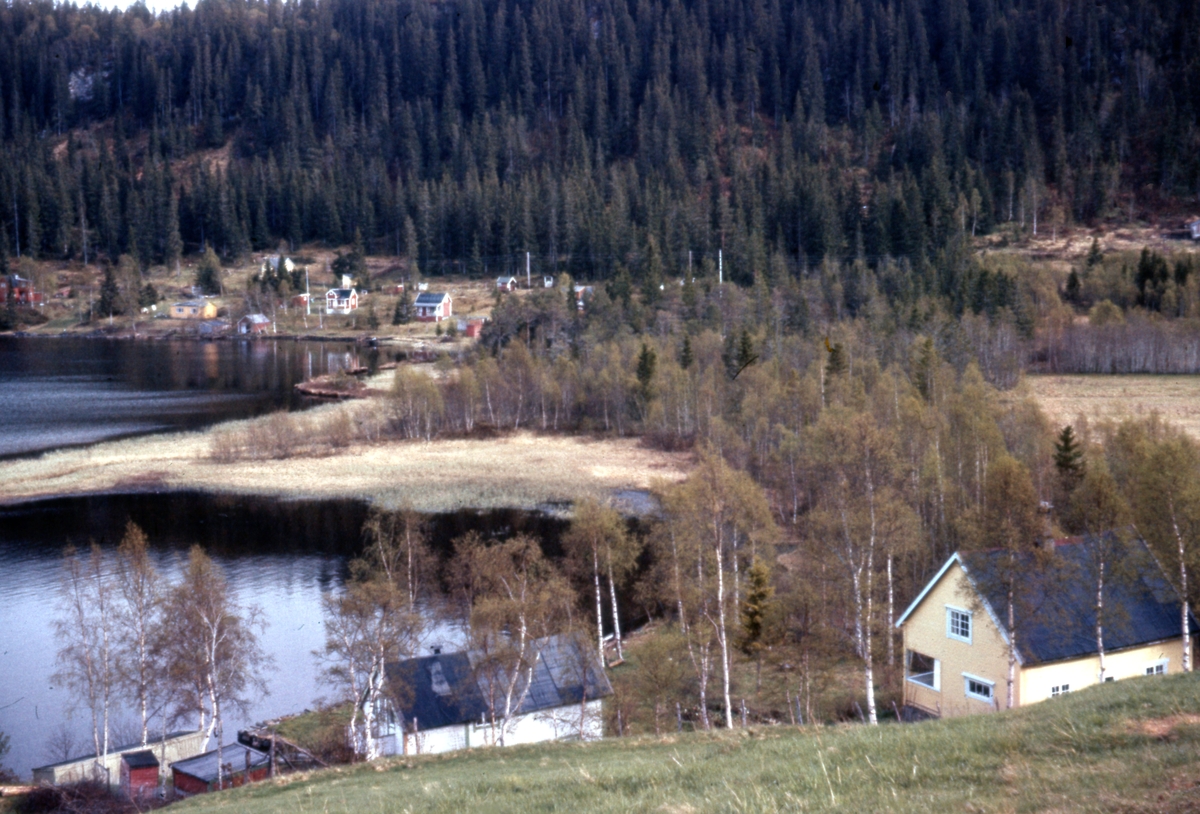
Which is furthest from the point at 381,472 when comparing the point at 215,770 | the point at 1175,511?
the point at 1175,511

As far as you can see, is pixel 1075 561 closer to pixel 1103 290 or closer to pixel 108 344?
pixel 1103 290

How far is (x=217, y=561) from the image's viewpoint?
128 feet

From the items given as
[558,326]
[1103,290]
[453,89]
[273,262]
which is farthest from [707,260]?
[453,89]

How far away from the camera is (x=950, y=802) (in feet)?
27.7

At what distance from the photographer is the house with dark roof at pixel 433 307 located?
11438 cm

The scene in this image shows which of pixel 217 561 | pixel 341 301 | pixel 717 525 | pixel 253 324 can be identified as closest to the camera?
pixel 717 525

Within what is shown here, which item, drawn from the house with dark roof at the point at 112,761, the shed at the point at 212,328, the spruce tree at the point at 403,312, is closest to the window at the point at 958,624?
the house with dark roof at the point at 112,761

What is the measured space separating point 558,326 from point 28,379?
152ft

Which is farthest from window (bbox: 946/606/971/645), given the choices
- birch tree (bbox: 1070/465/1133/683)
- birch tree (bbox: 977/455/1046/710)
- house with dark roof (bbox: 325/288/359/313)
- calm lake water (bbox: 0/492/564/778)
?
house with dark roof (bbox: 325/288/359/313)

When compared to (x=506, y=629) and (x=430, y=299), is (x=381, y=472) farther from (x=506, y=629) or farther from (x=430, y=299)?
(x=430, y=299)

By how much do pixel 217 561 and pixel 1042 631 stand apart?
2997 centimetres

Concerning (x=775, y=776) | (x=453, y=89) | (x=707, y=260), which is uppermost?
(x=453, y=89)

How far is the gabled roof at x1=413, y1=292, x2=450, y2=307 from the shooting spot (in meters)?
116

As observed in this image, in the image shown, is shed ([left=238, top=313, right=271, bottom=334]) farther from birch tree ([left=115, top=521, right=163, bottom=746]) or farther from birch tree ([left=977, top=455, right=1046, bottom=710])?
birch tree ([left=977, top=455, right=1046, bottom=710])
